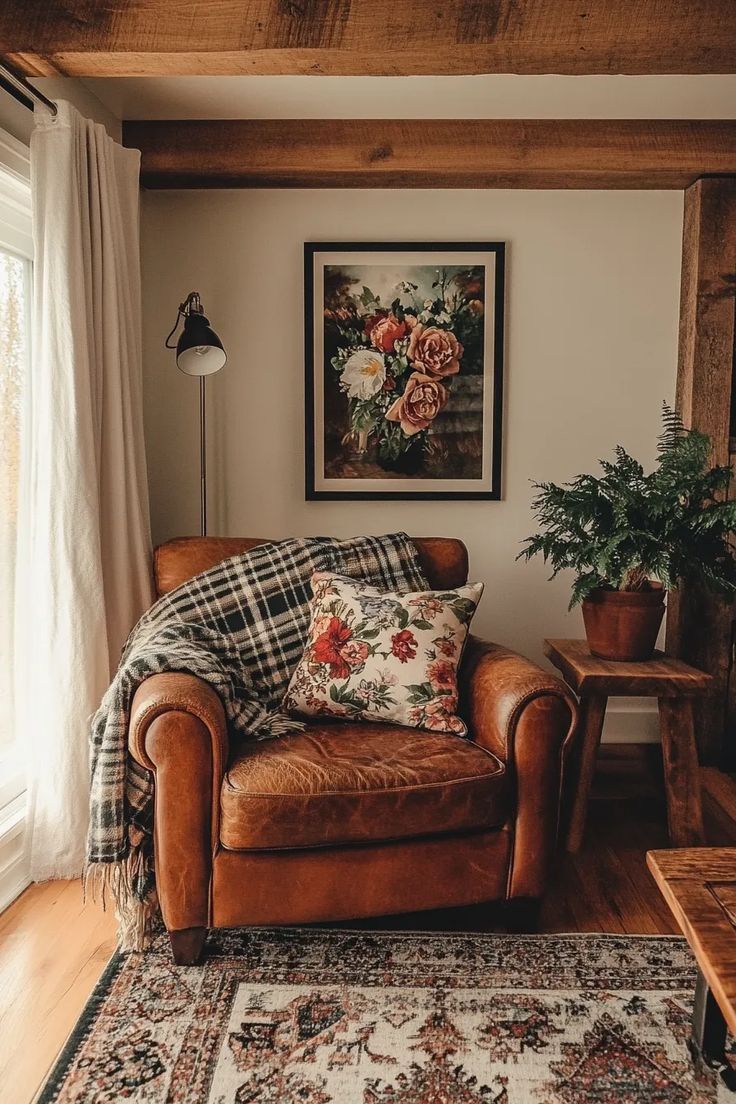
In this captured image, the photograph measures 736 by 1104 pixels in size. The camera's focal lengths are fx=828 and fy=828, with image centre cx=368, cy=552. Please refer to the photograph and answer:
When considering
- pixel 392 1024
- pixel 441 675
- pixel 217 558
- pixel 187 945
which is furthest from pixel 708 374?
pixel 187 945

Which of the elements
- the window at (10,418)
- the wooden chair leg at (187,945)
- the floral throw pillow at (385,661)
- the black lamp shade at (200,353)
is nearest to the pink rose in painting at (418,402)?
the black lamp shade at (200,353)

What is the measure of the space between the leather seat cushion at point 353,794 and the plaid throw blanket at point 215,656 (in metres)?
0.23

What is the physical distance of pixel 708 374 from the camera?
3117 millimetres

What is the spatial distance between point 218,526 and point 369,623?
1.25 metres

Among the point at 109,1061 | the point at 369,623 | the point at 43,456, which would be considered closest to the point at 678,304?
the point at 369,623

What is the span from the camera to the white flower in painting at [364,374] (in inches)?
125

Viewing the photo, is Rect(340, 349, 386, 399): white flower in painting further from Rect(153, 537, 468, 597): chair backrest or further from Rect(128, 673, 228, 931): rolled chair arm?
Rect(128, 673, 228, 931): rolled chair arm

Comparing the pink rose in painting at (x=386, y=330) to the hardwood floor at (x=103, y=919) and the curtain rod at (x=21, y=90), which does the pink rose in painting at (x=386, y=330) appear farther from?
the hardwood floor at (x=103, y=919)

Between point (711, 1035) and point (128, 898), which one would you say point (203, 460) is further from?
point (711, 1035)

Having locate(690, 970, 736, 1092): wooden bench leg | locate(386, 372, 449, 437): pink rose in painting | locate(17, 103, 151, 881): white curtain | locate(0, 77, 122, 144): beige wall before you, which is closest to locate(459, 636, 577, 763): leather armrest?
locate(690, 970, 736, 1092): wooden bench leg

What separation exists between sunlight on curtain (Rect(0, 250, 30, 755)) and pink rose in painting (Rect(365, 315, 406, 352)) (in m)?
1.24

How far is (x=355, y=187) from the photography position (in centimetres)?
315

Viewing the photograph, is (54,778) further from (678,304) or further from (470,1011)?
(678,304)

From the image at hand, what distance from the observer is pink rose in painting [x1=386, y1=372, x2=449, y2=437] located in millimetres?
3178
